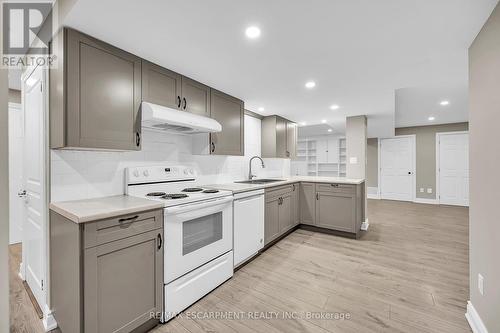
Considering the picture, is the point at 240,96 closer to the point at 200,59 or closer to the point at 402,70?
the point at 200,59

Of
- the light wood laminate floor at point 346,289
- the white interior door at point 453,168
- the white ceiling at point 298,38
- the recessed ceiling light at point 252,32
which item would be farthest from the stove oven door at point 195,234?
the white interior door at point 453,168

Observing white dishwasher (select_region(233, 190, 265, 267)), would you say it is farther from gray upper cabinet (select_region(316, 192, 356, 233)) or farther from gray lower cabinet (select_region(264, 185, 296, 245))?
gray upper cabinet (select_region(316, 192, 356, 233))

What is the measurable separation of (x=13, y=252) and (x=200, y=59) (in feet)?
11.4

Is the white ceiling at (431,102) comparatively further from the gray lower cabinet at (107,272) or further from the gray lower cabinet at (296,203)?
the gray lower cabinet at (107,272)

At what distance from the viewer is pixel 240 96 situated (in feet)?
10.3

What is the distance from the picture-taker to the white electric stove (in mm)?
1785

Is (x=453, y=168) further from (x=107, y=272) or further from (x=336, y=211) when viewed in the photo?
(x=107, y=272)

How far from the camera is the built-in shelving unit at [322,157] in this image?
827 centimetres

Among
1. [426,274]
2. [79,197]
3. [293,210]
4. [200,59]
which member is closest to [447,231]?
[426,274]

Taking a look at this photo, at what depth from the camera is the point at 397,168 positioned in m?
7.15

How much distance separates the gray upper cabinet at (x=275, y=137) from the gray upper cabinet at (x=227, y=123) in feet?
3.34

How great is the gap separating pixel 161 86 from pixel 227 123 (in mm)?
1043

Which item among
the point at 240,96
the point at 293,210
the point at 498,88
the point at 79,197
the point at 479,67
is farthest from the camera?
the point at 293,210

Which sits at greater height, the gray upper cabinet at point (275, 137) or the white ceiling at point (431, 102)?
the white ceiling at point (431, 102)
